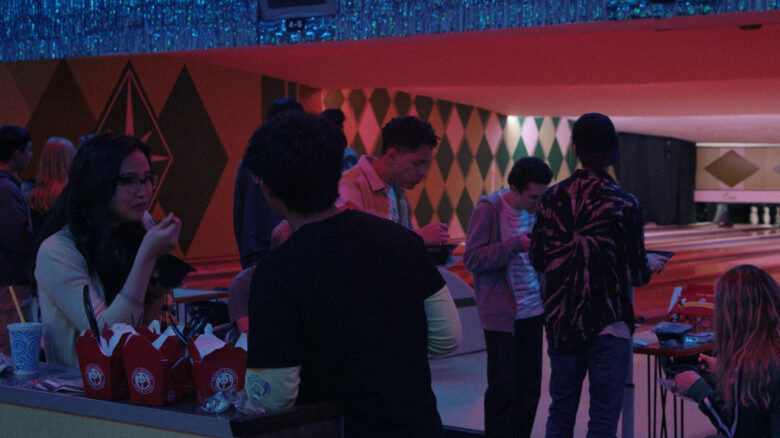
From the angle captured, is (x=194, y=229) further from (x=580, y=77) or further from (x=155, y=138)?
(x=580, y=77)

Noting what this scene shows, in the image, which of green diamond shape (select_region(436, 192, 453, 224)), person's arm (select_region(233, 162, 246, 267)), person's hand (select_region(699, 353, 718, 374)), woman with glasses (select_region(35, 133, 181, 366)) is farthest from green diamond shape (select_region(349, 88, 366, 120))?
woman with glasses (select_region(35, 133, 181, 366))

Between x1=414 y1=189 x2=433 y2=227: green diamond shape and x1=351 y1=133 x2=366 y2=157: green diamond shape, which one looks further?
x1=414 y1=189 x2=433 y2=227: green diamond shape

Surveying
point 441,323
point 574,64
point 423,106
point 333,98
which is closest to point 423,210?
point 423,106

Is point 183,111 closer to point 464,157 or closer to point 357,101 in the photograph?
point 357,101

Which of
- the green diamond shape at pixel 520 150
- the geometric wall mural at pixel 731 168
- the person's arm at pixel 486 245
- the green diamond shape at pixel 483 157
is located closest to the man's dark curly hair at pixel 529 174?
the person's arm at pixel 486 245

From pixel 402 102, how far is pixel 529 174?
8.95m

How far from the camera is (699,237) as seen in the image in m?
16.2

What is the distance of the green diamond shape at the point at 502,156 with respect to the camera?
47.7 ft

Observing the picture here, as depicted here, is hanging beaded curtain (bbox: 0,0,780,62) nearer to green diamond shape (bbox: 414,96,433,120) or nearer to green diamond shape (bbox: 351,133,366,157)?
green diamond shape (bbox: 351,133,366,157)

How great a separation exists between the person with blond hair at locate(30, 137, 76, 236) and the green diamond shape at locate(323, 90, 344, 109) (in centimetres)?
686

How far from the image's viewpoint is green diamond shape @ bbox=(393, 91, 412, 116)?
458 inches

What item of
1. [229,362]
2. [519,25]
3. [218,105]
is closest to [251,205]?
[519,25]

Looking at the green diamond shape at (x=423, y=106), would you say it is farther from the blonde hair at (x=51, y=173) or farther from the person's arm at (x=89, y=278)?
the person's arm at (x=89, y=278)

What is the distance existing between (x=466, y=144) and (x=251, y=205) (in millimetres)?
10855
